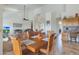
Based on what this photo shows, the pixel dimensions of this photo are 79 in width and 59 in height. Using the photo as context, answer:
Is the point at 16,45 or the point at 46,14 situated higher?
the point at 46,14

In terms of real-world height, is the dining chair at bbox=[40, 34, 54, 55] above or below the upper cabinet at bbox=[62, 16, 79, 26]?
below

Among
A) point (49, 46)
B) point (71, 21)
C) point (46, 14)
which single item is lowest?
point (49, 46)

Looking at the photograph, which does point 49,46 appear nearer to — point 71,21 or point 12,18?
point 71,21

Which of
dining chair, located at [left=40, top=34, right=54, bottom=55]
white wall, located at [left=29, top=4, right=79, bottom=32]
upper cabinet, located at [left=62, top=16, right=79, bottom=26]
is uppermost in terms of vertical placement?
white wall, located at [left=29, top=4, right=79, bottom=32]

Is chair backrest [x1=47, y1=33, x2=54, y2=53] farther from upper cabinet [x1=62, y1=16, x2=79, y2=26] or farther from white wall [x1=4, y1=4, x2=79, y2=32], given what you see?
upper cabinet [x1=62, y1=16, x2=79, y2=26]

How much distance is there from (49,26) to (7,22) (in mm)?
727

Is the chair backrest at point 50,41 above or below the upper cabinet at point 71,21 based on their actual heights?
below

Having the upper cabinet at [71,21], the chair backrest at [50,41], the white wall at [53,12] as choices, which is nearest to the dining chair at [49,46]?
the chair backrest at [50,41]

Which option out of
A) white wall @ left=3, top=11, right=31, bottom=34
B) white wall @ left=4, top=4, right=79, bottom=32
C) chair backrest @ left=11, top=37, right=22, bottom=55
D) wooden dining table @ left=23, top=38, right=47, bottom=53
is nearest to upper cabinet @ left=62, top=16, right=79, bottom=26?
white wall @ left=4, top=4, right=79, bottom=32

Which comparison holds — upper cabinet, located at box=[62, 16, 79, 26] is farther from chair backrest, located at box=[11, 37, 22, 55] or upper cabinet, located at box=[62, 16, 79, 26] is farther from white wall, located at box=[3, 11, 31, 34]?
chair backrest, located at box=[11, 37, 22, 55]

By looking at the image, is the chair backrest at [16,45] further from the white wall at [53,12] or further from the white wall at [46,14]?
the white wall at [53,12]

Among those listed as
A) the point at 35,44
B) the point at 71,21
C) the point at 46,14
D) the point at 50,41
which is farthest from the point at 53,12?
the point at 35,44

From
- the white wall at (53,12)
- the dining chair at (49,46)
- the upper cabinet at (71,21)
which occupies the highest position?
the white wall at (53,12)

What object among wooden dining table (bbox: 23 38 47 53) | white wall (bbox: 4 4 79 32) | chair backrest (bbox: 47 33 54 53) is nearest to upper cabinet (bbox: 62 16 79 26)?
white wall (bbox: 4 4 79 32)
